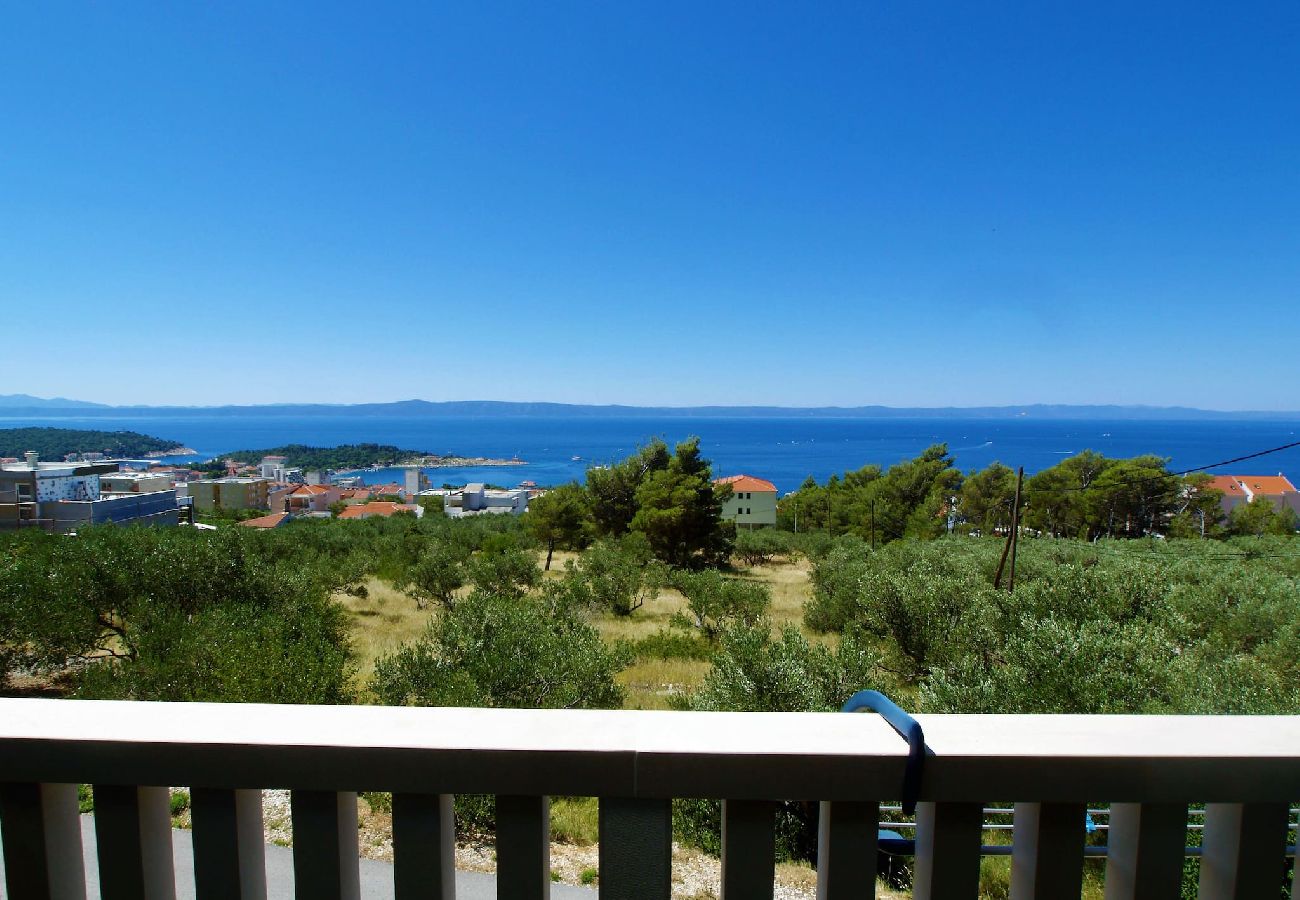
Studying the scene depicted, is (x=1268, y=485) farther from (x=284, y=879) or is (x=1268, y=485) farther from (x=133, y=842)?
(x=133, y=842)

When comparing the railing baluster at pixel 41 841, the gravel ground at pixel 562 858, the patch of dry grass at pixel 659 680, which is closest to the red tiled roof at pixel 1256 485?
the patch of dry grass at pixel 659 680

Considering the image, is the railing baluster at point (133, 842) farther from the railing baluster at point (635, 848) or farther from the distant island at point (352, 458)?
the distant island at point (352, 458)

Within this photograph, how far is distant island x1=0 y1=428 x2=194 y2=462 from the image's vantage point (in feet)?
258

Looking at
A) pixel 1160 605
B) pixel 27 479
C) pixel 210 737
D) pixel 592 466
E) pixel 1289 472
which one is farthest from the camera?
pixel 1289 472

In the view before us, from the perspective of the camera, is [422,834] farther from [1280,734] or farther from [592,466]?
[592,466]

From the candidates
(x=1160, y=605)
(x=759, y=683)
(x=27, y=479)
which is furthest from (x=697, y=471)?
(x=27, y=479)

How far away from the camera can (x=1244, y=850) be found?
0.89m

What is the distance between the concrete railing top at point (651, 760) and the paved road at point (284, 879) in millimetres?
126

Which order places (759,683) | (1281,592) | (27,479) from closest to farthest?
1. (759,683)
2. (1281,592)
3. (27,479)

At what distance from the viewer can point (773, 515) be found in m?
52.9

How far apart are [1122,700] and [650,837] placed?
6.48 m

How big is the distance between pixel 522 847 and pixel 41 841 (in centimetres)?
67

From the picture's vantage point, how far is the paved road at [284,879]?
3.50 ft

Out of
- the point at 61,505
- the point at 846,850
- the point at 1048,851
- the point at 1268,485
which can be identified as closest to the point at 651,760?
the point at 846,850
